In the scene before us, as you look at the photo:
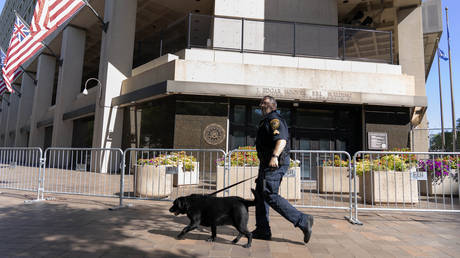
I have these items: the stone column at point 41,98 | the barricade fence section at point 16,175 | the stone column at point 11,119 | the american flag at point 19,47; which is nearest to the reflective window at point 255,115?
the barricade fence section at point 16,175

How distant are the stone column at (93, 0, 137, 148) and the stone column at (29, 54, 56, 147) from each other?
1408 cm

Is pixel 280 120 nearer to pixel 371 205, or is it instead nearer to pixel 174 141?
pixel 371 205

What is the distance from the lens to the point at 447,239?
399 centimetres

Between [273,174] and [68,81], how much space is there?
67.2ft

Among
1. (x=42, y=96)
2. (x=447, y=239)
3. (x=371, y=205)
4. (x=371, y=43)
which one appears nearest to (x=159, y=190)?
(x=371, y=205)

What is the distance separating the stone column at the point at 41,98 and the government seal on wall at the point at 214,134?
2078cm

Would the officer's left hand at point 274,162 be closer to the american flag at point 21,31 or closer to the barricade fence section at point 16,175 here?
the barricade fence section at point 16,175

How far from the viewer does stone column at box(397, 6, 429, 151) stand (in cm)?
1372

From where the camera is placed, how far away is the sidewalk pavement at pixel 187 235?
10.8 ft

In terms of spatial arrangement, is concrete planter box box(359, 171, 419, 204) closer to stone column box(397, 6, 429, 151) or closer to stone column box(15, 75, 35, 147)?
stone column box(397, 6, 429, 151)

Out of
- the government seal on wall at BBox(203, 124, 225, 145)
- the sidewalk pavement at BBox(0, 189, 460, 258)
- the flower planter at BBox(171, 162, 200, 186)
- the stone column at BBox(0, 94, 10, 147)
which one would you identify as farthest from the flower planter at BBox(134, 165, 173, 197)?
the stone column at BBox(0, 94, 10, 147)

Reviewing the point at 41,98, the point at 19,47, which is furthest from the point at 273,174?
the point at 41,98

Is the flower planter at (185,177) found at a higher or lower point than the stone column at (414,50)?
lower

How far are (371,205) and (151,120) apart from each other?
9681 millimetres
